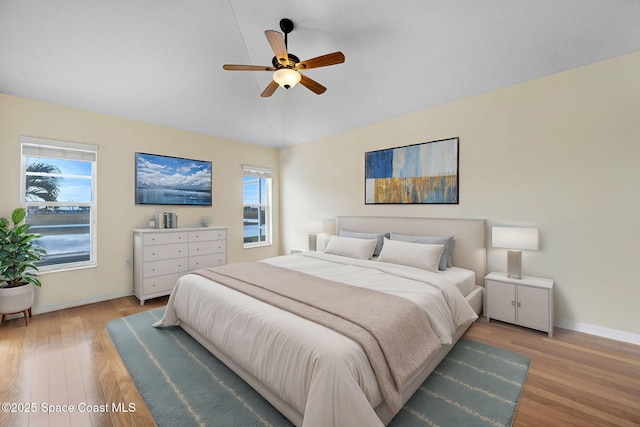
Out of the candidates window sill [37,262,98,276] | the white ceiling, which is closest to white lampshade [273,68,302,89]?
the white ceiling

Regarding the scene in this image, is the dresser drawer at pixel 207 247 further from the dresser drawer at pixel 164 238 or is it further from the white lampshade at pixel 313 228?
the white lampshade at pixel 313 228

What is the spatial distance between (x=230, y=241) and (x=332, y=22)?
3.82 meters

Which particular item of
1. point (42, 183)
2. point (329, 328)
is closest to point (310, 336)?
point (329, 328)

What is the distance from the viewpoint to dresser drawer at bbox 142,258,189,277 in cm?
359

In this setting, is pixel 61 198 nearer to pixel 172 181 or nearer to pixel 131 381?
pixel 172 181

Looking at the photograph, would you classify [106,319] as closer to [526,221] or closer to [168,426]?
[168,426]

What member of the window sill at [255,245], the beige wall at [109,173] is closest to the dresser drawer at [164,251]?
the beige wall at [109,173]

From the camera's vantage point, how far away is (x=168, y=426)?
1540mm

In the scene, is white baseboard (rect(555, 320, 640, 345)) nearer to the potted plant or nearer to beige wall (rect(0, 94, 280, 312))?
beige wall (rect(0, 94, 280, 312))

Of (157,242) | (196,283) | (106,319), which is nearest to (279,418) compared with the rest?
(196,283)

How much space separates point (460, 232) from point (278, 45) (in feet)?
9.29

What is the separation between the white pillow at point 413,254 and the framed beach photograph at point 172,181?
320cm

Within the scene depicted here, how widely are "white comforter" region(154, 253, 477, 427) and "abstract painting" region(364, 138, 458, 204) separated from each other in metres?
1.21

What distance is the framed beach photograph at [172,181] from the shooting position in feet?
12.9
